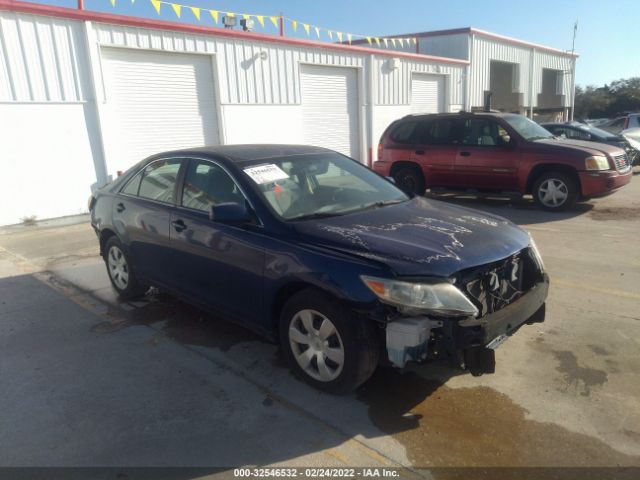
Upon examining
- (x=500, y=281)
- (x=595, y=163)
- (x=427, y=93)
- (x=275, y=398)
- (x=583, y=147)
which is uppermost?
(x=427, y=93)

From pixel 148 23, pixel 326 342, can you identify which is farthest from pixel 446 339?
pixel 148 23

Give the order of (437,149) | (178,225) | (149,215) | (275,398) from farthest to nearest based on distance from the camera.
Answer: (437,149)
(149,215)
(178,225)
(275,398)

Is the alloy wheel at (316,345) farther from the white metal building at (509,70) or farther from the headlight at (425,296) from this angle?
the white metal building at (509,70)

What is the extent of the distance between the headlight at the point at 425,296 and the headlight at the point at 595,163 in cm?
700

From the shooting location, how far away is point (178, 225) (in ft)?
14.1

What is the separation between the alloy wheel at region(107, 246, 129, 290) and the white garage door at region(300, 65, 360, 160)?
9.84m

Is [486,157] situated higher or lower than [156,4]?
lower

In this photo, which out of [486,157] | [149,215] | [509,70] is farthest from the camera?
[509,70]

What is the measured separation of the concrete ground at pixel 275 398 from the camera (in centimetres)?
286

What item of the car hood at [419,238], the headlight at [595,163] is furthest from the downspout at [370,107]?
the car hood at [419,238]

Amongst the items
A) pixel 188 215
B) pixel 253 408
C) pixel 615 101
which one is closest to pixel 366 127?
pixel 188 215

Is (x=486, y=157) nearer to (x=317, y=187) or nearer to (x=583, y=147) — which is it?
(x=583, y=147)

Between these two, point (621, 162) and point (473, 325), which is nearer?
point (473, 325)

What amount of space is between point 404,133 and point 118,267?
23.3ft
